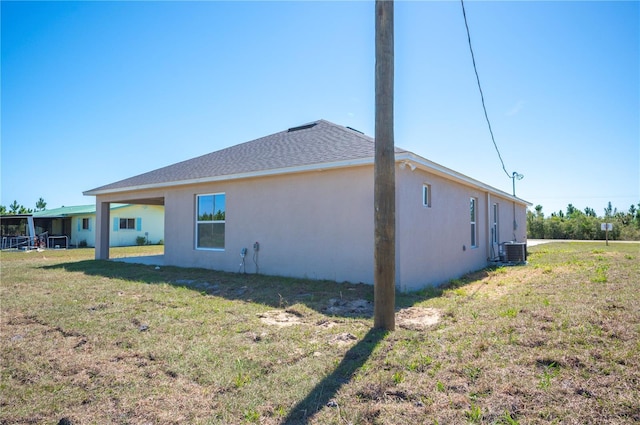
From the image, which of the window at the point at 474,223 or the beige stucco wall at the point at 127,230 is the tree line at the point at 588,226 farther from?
the beige stucco wall at the point at 127,230

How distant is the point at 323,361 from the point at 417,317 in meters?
2.16

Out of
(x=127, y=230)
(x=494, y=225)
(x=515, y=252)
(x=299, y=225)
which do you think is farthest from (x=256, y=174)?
(x=127, y=230)

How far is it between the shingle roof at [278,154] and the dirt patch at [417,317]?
3147 mm

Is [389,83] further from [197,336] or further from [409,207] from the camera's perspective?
[197,336]

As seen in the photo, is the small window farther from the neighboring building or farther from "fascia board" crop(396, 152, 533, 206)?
"fascia board" crop(396, 152, 533, 206)

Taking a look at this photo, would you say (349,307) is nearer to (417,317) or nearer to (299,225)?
(417,317)

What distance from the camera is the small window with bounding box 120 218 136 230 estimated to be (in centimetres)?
2594

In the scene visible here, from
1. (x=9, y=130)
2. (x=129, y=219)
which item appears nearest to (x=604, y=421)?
(x=9, y=130)

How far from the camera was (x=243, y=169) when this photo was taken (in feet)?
32.1

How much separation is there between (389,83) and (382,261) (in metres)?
2.31

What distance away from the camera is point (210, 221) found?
10969 millimetres

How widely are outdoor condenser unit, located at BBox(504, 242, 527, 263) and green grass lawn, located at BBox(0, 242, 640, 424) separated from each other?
21.1ft

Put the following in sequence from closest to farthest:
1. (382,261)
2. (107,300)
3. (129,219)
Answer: (382,261)
(107,300)
(129,219)

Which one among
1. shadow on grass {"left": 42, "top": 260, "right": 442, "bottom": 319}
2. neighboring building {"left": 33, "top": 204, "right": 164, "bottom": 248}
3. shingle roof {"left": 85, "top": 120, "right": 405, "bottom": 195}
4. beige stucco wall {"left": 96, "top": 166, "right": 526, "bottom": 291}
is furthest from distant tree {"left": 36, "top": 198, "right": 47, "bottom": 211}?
beige stucco wall {"left": 96, "top": 166, "right": 526, "bottom": 291}
